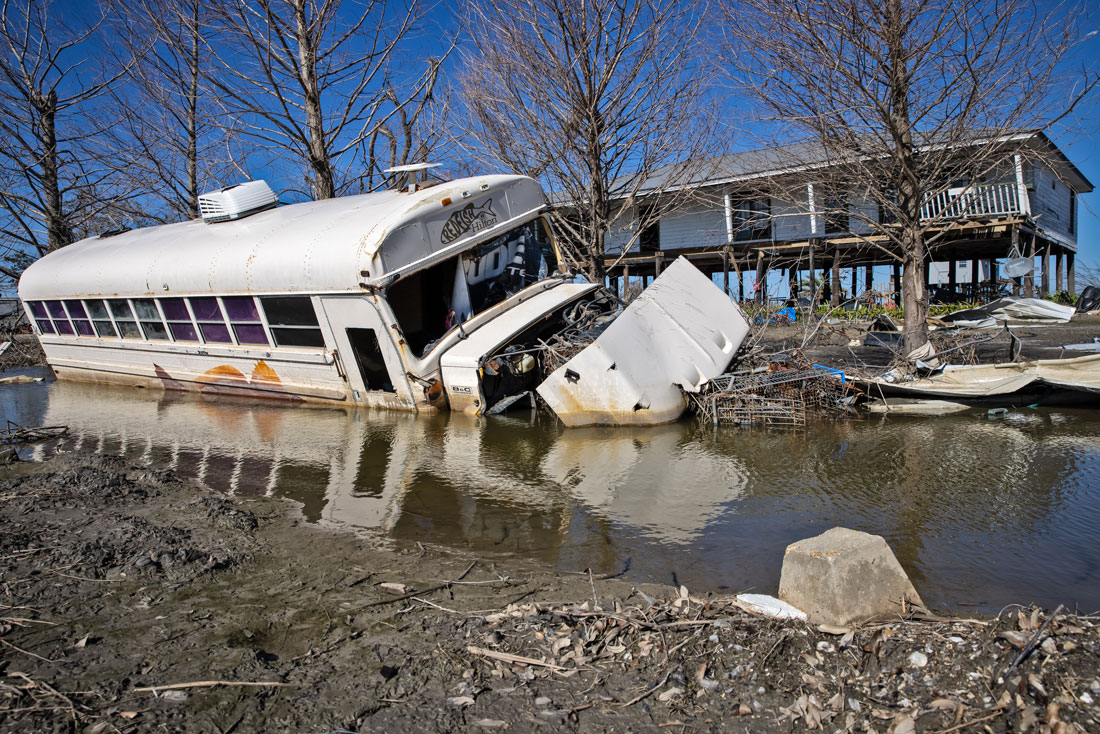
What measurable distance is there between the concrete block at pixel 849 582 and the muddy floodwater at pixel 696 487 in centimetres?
65

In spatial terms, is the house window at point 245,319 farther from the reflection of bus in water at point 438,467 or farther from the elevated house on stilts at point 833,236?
the elevated house on stilts at point 833,236

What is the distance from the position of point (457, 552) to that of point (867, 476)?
3589mm

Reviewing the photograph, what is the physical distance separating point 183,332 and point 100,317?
286 centimetres

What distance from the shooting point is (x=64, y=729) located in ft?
7.60

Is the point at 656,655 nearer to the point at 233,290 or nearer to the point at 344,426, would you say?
the point at 344,426

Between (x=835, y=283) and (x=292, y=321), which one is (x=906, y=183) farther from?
(x=835, y=283)

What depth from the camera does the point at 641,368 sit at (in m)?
7.66

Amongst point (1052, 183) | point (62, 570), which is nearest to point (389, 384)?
point (62, 570)

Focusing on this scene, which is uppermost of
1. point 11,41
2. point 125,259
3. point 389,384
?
point 11,41

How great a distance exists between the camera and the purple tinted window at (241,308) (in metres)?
9.95

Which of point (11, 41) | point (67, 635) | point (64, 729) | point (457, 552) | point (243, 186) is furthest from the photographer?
point (11, 41)

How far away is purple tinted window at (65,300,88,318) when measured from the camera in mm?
12975

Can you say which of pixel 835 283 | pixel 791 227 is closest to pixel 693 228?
pixel 791 227

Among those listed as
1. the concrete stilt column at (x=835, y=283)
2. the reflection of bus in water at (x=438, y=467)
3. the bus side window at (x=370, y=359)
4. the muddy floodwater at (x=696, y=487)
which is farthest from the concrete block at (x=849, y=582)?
the concrete stilt column at (x=835, y=283)
